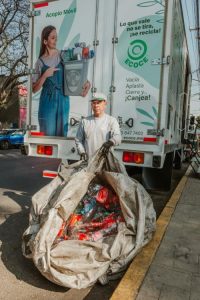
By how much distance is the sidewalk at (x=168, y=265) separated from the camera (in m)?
2.95

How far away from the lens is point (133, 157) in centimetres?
540

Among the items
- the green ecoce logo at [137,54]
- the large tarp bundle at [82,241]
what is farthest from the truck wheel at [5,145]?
the large tarp bundle at [82,241]

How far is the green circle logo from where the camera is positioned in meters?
5.16

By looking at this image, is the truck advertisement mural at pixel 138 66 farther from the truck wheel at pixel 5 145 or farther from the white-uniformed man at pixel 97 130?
the truck wheel at pixel 5 145

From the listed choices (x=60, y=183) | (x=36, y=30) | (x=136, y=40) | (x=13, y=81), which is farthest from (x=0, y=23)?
(x=60, y=183)

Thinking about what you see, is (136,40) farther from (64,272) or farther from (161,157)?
(64,272)

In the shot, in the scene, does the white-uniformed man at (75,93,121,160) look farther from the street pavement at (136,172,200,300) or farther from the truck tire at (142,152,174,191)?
the truck tire at (142,152,174,191)

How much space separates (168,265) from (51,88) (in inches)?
142

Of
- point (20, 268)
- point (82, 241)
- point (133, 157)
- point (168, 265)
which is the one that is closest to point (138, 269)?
point (168, 265)

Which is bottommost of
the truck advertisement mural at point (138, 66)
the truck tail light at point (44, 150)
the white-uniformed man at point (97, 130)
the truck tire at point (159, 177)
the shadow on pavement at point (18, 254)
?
the shadow on pavement at point (18, 254)

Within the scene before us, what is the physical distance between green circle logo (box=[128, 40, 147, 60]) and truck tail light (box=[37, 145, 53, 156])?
2100mm

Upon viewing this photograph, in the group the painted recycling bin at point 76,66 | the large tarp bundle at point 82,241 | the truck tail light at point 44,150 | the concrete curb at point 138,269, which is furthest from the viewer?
the truck tail light at point 44,150

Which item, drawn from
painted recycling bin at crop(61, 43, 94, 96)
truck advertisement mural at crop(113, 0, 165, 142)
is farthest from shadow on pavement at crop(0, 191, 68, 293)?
painted recycling bin at crop(61, 43, 94, 96)

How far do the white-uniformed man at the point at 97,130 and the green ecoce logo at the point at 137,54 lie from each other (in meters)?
1.07
